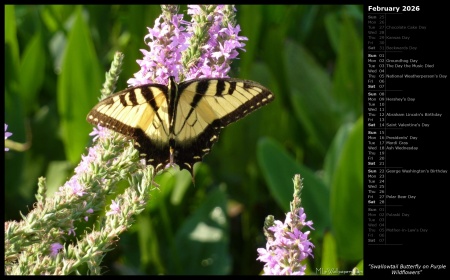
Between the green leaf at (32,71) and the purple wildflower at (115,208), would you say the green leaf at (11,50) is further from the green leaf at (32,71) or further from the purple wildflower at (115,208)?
the purple wildflower at (115,208)

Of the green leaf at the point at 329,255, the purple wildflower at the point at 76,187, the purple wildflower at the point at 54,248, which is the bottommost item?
the green leaf at the point at 329,255

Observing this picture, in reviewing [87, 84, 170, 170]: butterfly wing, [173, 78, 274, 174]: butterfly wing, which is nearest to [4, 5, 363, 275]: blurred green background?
[173, 78, 274, 174]: butterfly wing

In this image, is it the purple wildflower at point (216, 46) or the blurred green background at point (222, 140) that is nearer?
the purple wildflower at point (216, 46)

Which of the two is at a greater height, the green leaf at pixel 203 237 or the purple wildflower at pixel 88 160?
the purple wildflower at pixel 88 160

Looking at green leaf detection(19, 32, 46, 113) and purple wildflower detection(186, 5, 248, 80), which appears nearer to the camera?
purple wildflower detection(186, 5, 248, 80)

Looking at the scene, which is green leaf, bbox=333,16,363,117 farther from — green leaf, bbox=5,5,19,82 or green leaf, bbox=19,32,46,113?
green leaf, bbox=5,5,19,82

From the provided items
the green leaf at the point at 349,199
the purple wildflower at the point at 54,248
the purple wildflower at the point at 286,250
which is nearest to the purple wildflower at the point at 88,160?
the purple wildflower at the point at 54,248
